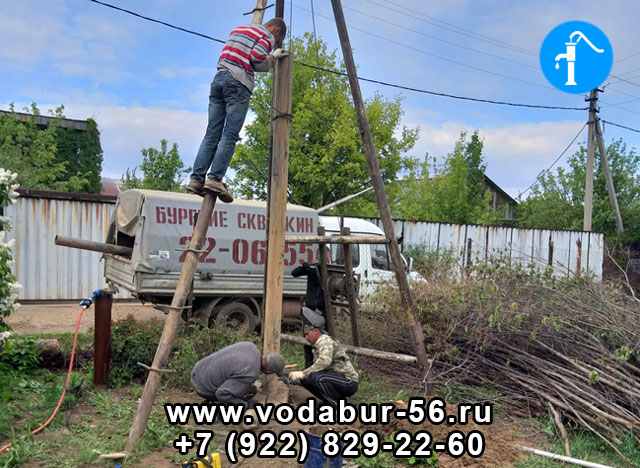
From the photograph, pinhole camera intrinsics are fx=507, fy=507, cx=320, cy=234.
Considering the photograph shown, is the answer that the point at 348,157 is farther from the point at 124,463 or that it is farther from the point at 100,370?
the point at 124,463

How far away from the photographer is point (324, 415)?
5.73m

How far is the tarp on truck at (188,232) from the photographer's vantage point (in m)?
8.81

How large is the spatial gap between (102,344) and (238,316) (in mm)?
3633

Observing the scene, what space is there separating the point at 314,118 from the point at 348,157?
199 cm

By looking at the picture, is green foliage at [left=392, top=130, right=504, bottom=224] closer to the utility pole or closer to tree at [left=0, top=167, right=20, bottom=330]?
the utility pole

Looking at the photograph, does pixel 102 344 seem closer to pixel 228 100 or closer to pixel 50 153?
pixel 228 100

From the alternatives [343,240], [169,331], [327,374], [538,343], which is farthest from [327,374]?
[538,343]

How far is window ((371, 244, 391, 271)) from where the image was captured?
37.1ft

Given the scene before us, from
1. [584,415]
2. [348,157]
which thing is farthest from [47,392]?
[348,157]

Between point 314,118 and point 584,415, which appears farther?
point 314,118

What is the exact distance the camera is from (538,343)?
655 cm

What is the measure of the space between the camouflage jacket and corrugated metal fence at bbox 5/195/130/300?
744 centimetres

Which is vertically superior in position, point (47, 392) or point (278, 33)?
point (278, 33)

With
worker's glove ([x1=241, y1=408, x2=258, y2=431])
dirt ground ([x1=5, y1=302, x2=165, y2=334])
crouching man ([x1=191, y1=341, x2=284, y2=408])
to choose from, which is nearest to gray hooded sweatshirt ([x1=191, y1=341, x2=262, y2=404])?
crouching man ([x1=191, y1=341, x2=284, y2=408])
